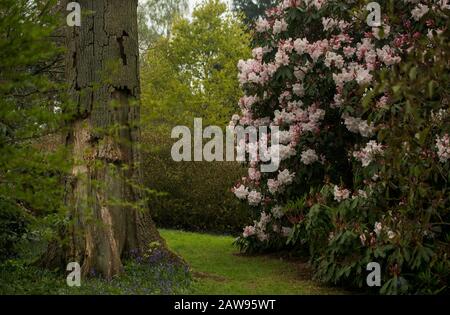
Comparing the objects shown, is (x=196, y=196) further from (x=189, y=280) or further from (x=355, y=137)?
(x=189, y=280)

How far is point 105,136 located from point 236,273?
2.50 meters

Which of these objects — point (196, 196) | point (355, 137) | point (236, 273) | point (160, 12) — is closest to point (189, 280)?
point (236, 273)

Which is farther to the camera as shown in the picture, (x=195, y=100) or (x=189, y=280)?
(x=195, y=100)

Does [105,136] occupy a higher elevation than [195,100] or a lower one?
lower

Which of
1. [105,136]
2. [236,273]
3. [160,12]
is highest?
[160,12]

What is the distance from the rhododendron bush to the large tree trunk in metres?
2.11

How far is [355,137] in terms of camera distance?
31.2 ft

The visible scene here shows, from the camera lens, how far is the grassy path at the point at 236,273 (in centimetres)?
730

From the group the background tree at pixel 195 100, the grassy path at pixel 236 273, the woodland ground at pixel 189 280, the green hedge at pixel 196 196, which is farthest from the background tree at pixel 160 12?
the woodland ground at pixel 189 280

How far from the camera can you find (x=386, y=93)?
809 centimetres

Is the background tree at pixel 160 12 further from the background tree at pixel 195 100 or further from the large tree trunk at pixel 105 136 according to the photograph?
the large tree trunk at pixel 105 136

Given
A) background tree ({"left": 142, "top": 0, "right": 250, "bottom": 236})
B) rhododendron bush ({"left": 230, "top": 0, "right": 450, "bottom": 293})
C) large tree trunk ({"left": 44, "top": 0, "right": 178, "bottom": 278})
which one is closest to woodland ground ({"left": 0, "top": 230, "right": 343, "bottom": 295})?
large tree trunk ({"left": 44, "top": 0, "right": 178, "bottom": 278})

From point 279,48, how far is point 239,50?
52.0ft
